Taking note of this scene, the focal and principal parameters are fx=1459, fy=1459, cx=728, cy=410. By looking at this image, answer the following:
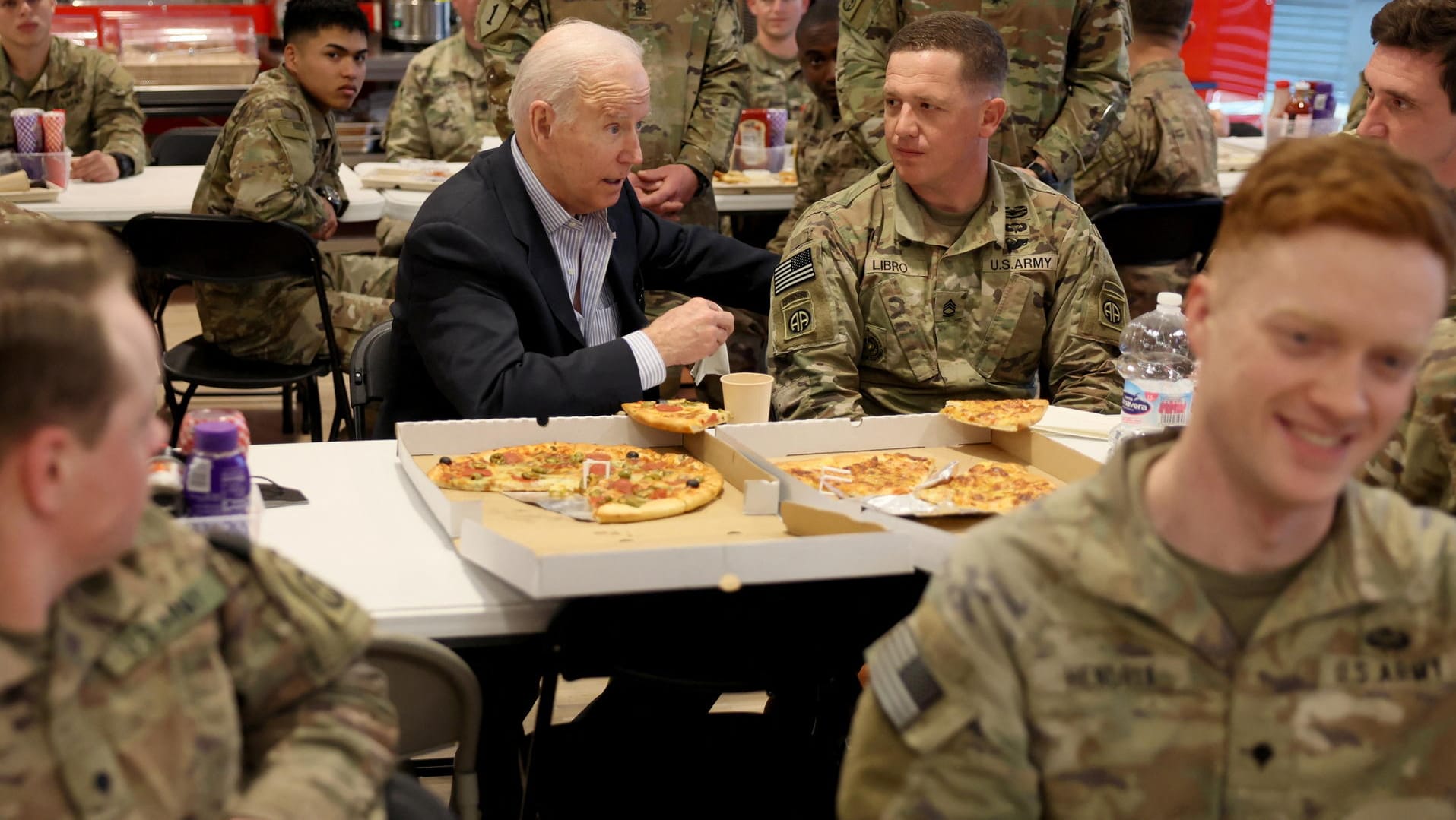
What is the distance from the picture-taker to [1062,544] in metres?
1.22

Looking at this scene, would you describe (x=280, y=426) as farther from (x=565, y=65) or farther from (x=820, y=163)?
(x=565, y=65)

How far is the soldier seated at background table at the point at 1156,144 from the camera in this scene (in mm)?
4629

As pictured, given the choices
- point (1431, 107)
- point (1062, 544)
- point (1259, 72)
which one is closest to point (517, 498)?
point (1062, 544)

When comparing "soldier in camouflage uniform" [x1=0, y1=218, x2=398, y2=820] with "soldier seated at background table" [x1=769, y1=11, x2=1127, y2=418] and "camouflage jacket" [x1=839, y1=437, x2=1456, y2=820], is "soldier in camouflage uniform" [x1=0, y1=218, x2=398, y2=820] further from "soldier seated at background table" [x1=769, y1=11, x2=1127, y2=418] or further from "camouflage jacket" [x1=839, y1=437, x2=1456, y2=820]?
"soldier seated at background table" [x1=769, y1=11, x2=1127, y2=418]

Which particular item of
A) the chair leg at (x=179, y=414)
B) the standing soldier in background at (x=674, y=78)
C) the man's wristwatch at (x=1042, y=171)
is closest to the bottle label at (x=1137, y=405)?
the man's wristwatch at (x=1042, y=171)

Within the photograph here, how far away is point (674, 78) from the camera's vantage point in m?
4.38

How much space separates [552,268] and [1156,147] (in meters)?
2.56

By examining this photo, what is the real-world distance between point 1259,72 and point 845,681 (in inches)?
266

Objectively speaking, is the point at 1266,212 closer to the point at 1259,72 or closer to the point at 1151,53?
the point at 1151,53

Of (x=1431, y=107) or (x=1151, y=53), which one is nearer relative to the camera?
(x=1431, y=107)

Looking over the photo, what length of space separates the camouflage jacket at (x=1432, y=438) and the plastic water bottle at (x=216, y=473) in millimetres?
1436

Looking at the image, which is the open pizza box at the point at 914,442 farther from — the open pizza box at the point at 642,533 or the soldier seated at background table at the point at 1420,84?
the soldier seated at background table at the point at 1420,84

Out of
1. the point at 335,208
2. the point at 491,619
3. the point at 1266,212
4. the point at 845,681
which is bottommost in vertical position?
the point at 845,681

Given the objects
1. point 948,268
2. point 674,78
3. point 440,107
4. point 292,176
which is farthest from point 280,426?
point 948,268
